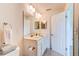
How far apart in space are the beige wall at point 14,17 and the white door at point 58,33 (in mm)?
391

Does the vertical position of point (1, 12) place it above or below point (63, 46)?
above

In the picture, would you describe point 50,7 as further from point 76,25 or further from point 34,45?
point 34,45

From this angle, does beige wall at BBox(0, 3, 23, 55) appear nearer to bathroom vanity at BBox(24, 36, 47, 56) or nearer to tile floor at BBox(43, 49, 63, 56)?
bathroom vanity at BBox(24, 36, 47, 56)

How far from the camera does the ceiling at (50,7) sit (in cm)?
171

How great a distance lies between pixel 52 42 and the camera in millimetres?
1737

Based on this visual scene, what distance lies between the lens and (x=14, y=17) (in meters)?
1.71

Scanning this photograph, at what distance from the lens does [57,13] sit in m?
1.72

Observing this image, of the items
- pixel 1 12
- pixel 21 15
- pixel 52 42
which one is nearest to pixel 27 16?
pixel 21 15

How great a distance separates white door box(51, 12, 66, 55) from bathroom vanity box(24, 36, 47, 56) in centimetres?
12

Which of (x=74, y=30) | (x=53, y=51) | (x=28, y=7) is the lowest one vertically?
(x=53, y=51)

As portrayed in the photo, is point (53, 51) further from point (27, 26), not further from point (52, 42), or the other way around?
point (27, 26)

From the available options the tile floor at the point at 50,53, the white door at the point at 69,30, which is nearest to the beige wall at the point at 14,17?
the tile floor at the point at 50,53

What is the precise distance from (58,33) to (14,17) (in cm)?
56

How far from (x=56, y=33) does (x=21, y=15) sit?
0.48 meters
